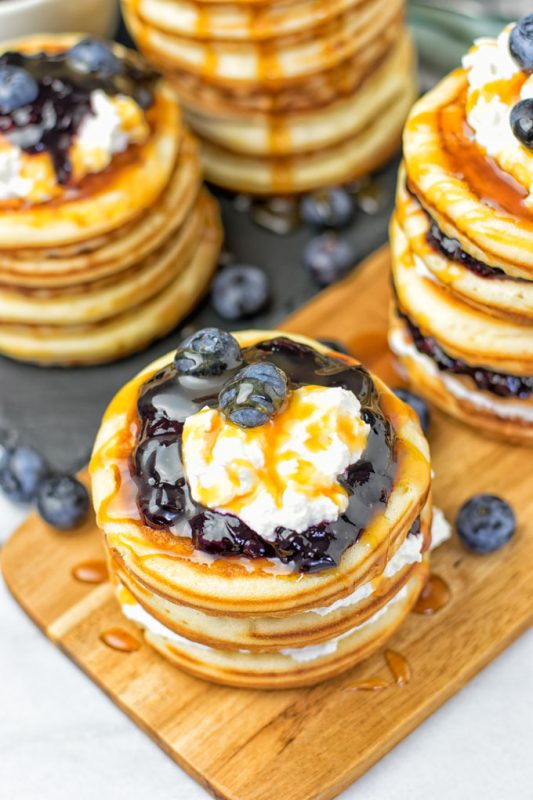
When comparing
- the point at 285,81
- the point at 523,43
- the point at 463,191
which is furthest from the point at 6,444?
the point at 523,43

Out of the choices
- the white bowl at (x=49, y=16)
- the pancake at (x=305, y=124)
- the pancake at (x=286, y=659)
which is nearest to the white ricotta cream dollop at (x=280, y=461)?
the pancake at (x=286, y=659)

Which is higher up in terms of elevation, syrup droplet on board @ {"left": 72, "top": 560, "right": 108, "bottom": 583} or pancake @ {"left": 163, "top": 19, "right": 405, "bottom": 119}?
pancake @ {"left": 163, "top": 19, "right": 405, "bottom": 119}

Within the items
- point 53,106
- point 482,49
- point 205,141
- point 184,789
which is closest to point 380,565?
point 184,789

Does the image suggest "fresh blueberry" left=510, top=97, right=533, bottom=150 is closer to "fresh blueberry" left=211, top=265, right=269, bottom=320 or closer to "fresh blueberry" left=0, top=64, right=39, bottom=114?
"fresh blueberry" left=211, top=265, right=269, bottom=320

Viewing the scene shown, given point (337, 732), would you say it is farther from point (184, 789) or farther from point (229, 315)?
point (229, 315)

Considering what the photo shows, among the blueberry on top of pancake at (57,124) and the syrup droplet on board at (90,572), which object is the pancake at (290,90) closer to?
the blueberry on top of pancake at (57,124)

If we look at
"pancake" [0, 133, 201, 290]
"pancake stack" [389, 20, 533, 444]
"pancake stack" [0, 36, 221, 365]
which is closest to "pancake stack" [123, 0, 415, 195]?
"pancake stack" [0, 36, 221, 365]
